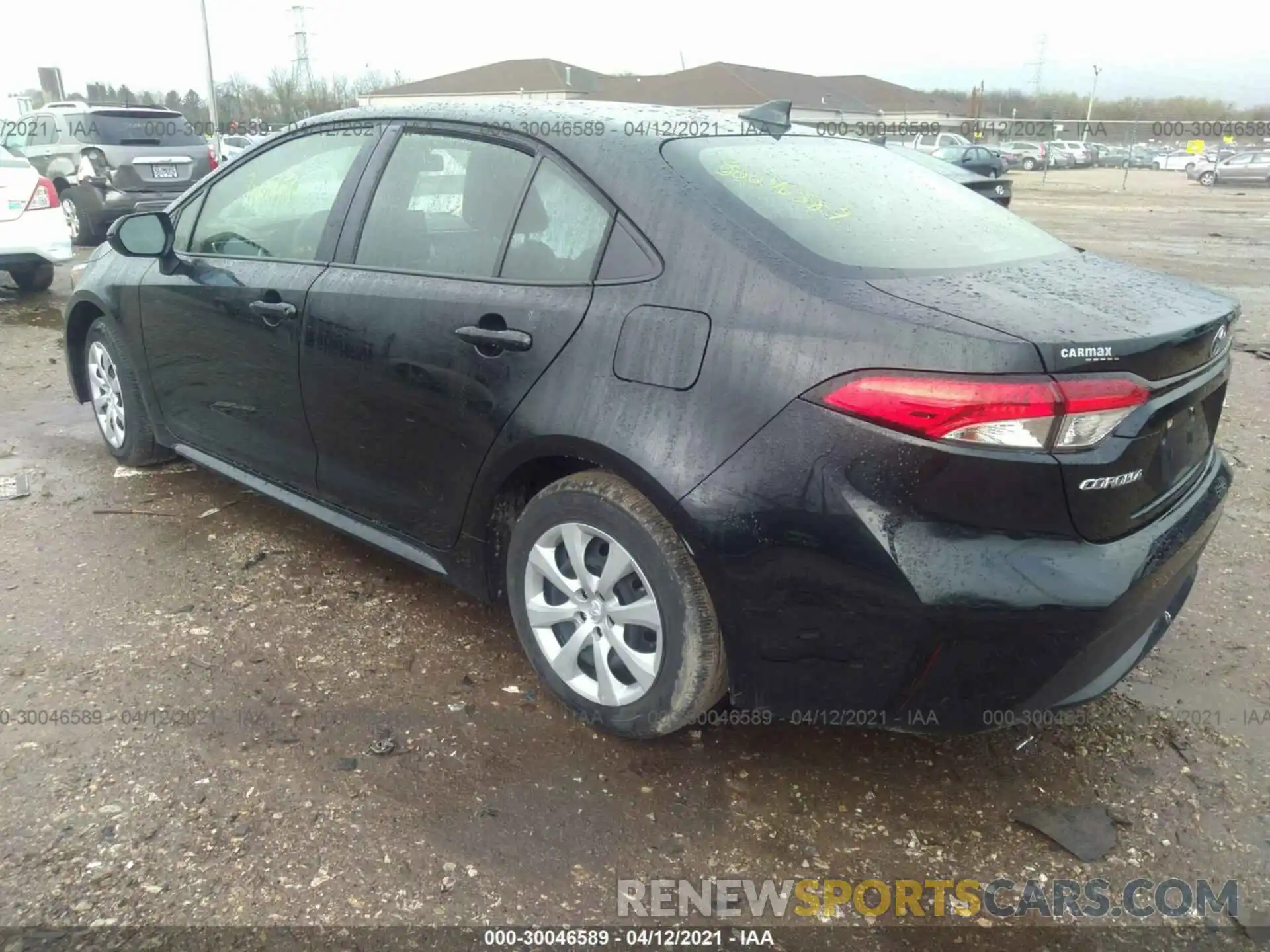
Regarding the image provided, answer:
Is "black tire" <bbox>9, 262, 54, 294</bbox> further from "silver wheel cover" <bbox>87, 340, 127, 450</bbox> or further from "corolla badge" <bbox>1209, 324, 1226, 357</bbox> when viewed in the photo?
"corolla badge" <bbox>1209, 324, 1226, 357</bbox>

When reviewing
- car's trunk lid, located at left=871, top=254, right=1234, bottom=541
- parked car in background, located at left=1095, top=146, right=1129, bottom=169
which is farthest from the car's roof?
parked car in background, located at left=1095, top=146, right=1129, bottom=169

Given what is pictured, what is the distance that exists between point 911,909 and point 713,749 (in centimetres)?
69

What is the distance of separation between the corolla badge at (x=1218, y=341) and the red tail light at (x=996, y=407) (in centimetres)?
52

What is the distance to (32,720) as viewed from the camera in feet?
8.82

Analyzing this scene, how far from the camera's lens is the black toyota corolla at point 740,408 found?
199cm

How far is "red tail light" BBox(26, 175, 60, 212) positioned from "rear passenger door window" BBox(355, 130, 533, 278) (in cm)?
697

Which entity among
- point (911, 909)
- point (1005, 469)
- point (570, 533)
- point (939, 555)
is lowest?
point (911, 909)

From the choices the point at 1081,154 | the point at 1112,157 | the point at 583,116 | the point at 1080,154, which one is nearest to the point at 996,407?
the point at 583,116

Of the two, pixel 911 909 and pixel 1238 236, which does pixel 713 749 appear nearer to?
pixel 911 909

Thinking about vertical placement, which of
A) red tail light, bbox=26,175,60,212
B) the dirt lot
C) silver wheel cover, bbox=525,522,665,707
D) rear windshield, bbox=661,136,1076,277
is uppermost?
rear windshield, bbox=661,136,1076,277

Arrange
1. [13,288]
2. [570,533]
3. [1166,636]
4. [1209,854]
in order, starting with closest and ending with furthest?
[1209,854] < [570,533] < [1166,636] < [13,288]

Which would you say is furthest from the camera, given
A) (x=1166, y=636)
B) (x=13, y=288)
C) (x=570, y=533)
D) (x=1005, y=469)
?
(x=13, y=288)

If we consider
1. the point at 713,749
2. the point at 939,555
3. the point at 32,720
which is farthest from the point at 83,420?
the point at 939,555

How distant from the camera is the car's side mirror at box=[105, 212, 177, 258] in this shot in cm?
364
